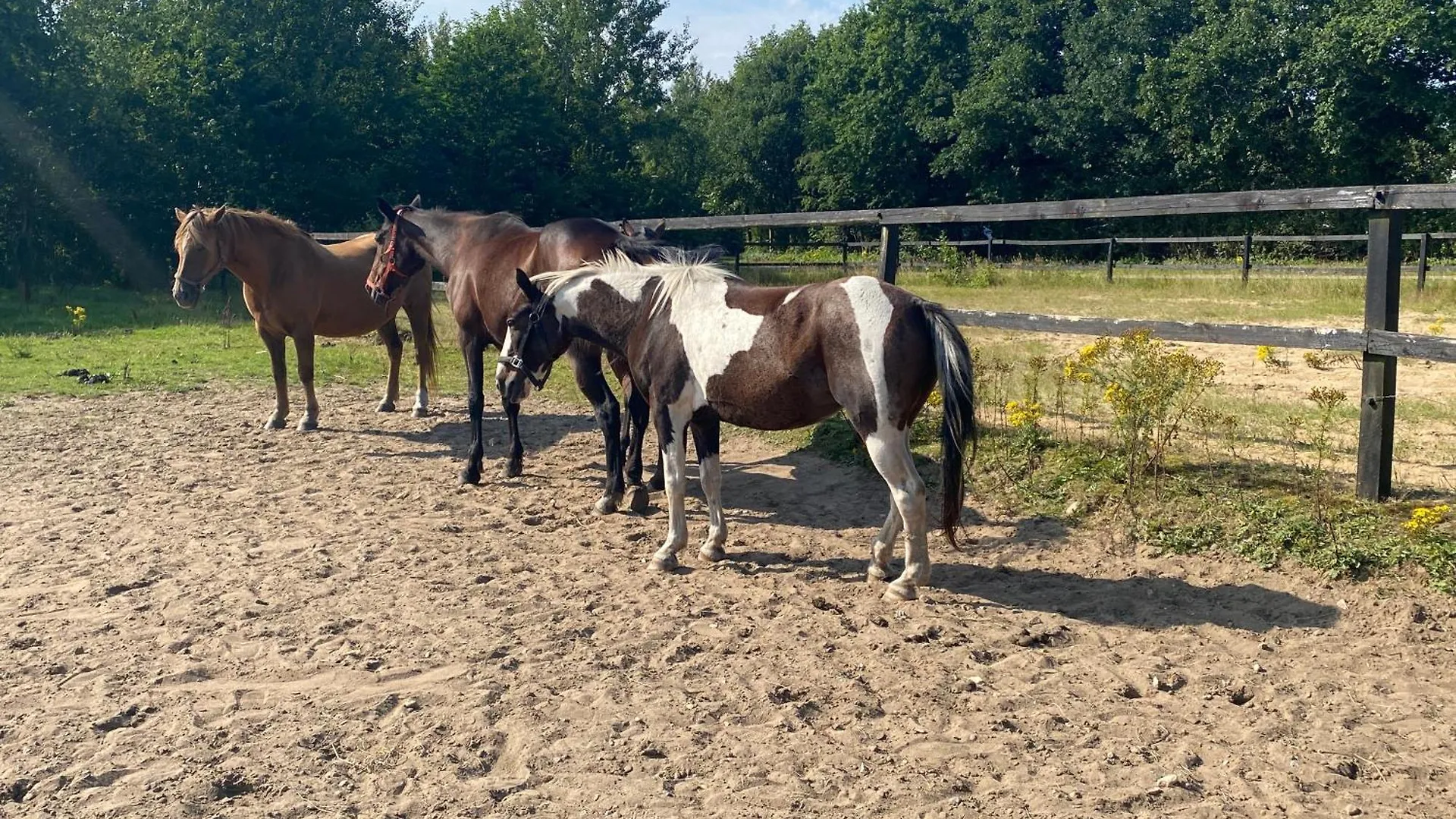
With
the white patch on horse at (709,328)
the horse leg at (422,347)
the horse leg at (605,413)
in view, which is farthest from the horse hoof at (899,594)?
the horse leg at (422,347)

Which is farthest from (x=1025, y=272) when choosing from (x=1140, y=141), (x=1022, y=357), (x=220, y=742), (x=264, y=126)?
(x=220, y=742)

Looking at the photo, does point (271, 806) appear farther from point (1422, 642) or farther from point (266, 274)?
point (266, 274)

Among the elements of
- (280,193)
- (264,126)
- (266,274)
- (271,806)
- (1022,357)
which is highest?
(264,126)

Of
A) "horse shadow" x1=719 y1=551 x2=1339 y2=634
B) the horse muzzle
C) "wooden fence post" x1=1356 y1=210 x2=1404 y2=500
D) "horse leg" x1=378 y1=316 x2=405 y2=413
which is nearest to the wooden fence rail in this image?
"wooden fence post" x1=1356 y1=210 x2=1404 y2=500

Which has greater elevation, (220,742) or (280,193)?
(280,193)

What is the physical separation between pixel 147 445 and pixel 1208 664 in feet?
25.5

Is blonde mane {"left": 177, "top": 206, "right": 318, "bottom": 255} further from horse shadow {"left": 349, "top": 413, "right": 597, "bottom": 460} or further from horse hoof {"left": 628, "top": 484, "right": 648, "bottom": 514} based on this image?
horse hoof {"left": 628, "top": 484, "right": 648, "bottom": 514}

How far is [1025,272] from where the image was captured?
925 inches

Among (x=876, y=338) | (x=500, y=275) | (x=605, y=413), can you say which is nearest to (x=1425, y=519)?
(x=876, y=338)

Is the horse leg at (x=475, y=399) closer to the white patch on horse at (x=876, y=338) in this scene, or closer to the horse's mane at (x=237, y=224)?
the horse's mane at (x=237, y=224)

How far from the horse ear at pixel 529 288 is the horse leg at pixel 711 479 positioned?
4.10 feet

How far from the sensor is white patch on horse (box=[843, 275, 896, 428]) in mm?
4594

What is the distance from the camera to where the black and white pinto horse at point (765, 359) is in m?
4.63

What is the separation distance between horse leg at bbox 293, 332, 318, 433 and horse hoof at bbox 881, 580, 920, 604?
6072 millimetres
